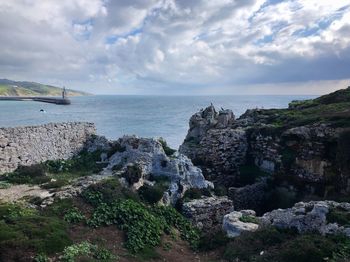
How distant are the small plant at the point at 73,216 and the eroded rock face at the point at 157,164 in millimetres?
5660

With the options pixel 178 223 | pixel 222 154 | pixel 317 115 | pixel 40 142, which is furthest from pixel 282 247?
pixel 317 115

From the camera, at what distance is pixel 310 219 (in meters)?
16.0

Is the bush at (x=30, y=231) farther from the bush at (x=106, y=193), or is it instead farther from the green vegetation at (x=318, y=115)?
the green vegetation at (x=318, y=115)

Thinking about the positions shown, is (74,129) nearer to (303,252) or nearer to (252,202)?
(252,202)

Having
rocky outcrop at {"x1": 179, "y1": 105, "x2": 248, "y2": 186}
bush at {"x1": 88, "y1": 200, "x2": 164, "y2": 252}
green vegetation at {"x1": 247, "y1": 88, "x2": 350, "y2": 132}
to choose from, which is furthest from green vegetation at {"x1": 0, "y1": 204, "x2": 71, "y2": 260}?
green vegetation at {"x1": 247, "y1": 88, "x2": 350, "y2": 132}

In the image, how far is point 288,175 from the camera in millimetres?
27422

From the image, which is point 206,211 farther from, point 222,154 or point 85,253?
point 222,154

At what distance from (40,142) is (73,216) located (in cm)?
984

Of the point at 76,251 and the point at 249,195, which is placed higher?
the point at 76,251

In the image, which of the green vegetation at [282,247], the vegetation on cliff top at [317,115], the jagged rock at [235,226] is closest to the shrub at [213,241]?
the jagged rock at [235,226]

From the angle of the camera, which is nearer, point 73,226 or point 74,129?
point 73,226

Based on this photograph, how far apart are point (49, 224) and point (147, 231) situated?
434 cm

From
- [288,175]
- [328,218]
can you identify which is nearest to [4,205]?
[328,218]

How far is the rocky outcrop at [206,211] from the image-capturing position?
21.2 metres
